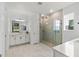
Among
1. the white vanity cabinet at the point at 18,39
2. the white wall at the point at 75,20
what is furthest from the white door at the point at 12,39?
the white wall at the point at 75,20

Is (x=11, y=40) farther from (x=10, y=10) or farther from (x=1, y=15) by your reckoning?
(x=1, y=15)

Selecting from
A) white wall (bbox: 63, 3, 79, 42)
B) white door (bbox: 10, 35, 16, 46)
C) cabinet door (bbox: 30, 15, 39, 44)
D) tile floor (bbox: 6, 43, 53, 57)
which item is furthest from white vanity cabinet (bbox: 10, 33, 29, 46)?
white wall (bbox: 63, 3, 79, 42)

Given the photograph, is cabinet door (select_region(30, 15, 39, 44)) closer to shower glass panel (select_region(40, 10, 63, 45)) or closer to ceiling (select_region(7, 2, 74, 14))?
shower glass panel (select_region(40, 10, 63, 45))

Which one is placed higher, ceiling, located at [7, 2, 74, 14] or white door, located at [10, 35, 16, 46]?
ceiling, located at [7, 2, 74, 14]

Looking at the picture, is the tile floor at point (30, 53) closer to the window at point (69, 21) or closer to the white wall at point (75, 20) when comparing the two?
the white wall at point (75, 20)

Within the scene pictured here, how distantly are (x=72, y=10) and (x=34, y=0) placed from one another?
191cm

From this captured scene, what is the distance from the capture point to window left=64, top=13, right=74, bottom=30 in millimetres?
4398

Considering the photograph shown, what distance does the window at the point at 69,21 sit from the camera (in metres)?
4.40

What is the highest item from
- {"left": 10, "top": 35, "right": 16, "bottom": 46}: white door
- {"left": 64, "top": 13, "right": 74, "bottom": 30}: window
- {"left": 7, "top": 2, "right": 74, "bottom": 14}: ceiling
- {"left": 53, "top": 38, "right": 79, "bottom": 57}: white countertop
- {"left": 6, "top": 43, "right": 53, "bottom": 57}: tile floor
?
{"left": 7, "top": 2, "right": 74, "bottom": 14}: ceiling

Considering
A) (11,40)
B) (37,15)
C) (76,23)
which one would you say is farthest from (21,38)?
(76,23)

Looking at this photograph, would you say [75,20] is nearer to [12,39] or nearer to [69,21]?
[69,21]

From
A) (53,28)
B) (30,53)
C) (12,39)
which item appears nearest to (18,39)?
(12,39)

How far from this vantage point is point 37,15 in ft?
20.0

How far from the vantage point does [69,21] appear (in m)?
4.63
